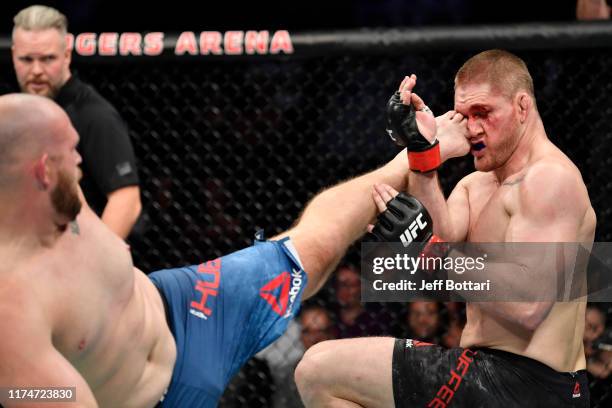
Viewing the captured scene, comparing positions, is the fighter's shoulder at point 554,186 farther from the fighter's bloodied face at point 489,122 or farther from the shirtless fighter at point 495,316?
the fighter's bloodied face at point 489,122

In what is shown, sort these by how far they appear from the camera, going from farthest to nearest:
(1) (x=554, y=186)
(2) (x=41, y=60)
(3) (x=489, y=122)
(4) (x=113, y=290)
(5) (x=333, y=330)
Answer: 1. (5) (x=333, y=330)
2. (2) (x=41, y=60)
3. (3) (x=489, y=122)
4. (1) (x=554, y=186)
5. (4) (x=113, y=290)

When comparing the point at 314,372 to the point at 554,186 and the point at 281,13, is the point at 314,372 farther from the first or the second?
the point at 281,13

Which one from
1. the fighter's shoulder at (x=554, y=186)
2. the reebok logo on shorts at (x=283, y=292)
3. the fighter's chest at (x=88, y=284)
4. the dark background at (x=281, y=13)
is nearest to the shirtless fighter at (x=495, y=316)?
the fighter's shoulder at (x=554, y=186)

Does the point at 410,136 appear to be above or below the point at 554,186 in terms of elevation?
above

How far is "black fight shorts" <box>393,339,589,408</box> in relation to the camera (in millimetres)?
2326

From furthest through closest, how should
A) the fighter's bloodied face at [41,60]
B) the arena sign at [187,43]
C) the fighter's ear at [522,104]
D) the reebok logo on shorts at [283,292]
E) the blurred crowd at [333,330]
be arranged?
1. the blurred crowd at [333,330]
2. the arena sign at [187,43]
3. the fighter's bloodied face at [41,60]
4. the fighter's ear at [522,104]
5. the reebok logo on shorts at [283,292]

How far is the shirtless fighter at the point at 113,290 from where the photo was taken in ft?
5.51

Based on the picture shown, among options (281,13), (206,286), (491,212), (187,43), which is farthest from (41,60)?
(491,212)

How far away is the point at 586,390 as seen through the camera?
239 centimetres

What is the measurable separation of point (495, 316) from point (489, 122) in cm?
47

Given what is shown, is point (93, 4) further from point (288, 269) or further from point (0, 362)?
point (0, 362)

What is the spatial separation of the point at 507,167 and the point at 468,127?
139 mm

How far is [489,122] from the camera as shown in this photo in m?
2.39

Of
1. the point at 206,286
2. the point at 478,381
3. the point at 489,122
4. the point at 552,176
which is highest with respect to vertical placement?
the point at 489,122
